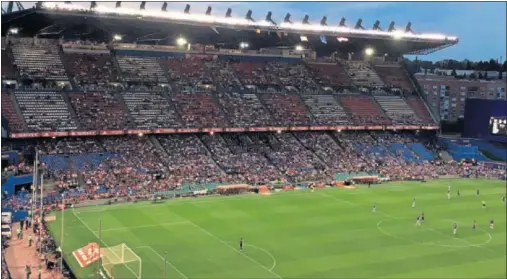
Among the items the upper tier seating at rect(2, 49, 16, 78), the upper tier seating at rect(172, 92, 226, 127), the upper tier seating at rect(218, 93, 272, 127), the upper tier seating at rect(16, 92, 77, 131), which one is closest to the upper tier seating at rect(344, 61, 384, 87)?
the upper tier seating at rect(218, 93, 272, 127)

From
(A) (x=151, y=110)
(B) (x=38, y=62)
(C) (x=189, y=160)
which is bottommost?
(C) (x=189, y=160)

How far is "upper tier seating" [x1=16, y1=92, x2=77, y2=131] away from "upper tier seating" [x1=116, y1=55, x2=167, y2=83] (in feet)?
35.3

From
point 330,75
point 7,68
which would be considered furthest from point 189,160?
point 330,75

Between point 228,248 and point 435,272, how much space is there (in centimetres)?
1274

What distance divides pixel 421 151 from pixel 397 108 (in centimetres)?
888

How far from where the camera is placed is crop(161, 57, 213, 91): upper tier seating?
74.7 m

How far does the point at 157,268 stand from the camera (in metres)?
32.2

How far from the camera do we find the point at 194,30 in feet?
221

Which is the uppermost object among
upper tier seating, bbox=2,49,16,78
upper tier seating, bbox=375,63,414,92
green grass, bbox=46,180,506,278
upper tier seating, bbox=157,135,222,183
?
upper tier seating, bbox=375,63,414,92

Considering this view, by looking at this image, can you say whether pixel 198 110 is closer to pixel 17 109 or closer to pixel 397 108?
pixel 17 109

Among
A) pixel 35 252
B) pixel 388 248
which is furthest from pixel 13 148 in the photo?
pixel 388 248

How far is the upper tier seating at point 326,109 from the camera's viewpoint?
77500 mm

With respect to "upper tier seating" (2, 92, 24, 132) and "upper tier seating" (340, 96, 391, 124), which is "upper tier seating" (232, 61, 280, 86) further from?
"upper tier seating" (2, 92, 24, 132)

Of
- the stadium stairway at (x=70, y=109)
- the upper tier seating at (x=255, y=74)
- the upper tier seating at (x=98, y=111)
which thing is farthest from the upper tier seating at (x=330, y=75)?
the stadium stairway at (x=70, y=109)
